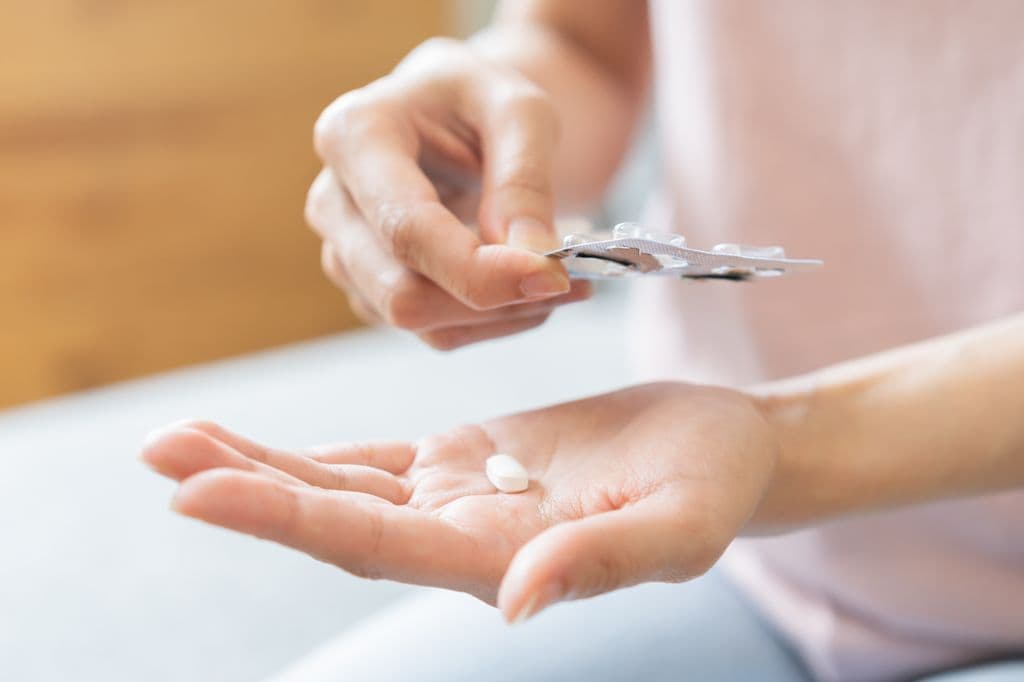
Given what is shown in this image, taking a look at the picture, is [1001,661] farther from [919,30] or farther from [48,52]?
[48,52]

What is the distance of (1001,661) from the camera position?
74 centimetres

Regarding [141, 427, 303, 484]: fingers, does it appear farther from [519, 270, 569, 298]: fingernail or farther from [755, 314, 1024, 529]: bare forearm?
[755, 314, 1024, 529]: bare forearm

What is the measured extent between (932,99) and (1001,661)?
43 centimetres

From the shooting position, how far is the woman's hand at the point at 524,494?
16.2 inches

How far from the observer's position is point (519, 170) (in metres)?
0.67

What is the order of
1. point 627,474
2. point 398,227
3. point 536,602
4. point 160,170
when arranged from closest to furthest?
point 536,602, point 627,474, point 398,227, point 160,170

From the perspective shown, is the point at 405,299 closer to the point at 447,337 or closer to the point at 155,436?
the point at 447,337

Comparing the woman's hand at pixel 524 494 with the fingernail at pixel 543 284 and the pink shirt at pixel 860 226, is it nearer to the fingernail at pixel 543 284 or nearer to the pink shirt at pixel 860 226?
the fingernail at pixel 543 284

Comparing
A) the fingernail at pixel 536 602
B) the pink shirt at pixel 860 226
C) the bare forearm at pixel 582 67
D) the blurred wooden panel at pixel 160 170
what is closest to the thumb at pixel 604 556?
the fingernail at pixel 536 602

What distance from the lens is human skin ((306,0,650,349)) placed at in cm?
61

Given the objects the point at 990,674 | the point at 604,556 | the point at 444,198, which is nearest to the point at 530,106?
the point at 444,198

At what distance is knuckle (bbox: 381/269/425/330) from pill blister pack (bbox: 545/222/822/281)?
10 cm

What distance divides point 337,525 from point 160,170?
204 cm

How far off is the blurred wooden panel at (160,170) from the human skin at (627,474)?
6.05ft
